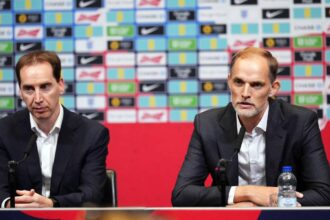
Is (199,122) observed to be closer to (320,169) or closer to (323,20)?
(320,169)

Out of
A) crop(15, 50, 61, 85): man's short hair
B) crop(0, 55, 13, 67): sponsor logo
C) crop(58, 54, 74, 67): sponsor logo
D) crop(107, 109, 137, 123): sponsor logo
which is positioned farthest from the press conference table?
crop(0, 55, 13, 67): sponsor logo

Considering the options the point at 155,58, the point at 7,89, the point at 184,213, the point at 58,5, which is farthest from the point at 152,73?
the point at 184,213

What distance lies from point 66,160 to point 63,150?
61 mm

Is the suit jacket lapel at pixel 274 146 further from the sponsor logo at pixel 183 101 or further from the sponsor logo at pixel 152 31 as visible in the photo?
the sponsor logo at pixel 152 31

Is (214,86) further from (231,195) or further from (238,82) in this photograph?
(231,195)

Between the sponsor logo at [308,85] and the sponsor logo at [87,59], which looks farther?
the sponsor logo at [87,59]

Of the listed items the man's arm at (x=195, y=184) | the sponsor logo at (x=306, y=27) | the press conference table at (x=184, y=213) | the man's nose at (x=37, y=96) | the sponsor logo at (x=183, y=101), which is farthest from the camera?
the sponsor logo at (x=183, y=101)

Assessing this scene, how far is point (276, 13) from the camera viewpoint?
4.42 metres

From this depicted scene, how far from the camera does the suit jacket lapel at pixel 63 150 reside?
326 centimetres

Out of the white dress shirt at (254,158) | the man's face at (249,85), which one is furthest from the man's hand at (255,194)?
the man's face at (249,85)

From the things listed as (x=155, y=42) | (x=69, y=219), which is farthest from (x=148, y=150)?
(x=69, y=219)

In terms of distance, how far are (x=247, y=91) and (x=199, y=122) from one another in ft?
1.22

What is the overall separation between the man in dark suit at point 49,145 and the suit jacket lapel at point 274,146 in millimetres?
908

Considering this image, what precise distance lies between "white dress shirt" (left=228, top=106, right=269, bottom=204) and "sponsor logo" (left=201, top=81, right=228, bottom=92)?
1.27 metres
